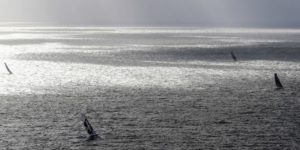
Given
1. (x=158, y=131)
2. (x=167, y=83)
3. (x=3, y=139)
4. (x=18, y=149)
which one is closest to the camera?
(x=18, y=149)

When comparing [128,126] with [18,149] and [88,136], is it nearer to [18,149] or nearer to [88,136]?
[88,136]

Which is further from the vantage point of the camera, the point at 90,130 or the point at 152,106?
the point at 152,106

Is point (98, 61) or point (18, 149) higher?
point (98, 61)

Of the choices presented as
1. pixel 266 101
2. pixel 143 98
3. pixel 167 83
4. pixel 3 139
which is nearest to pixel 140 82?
pixel 167 83

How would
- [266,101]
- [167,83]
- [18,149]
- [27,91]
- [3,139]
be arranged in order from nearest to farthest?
1. [18,149]
2. [3,139]
3. [266,101]
4. [27,91]
5. [167,83]

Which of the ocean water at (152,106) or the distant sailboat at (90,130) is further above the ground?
the ocean water at (152,106)

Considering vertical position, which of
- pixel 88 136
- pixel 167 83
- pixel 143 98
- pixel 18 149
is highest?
pixel 167 83

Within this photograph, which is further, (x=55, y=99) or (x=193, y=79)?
(x=193, y=79)

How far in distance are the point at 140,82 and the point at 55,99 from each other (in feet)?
50.5

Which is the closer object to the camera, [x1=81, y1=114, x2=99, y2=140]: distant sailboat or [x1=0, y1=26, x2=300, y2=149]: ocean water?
[x1=0, y1=26, x2=300, y2=149]: ocean water

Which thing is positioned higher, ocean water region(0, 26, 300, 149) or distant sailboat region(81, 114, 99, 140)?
ocean water region(0, 26, 300, 149)

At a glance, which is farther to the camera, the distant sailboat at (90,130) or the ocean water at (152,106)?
the distant sailboat at (90,130)

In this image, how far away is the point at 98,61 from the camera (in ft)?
311

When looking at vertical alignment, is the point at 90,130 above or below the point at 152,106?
below
